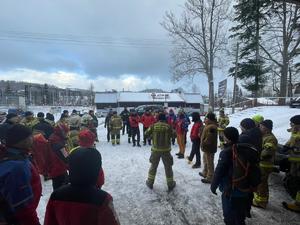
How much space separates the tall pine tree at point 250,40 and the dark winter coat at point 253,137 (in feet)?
91.9

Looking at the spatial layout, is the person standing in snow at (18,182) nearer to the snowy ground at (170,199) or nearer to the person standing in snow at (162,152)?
the snowy ground at (170,199)

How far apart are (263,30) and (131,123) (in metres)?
24.3

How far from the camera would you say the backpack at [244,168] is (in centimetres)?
469

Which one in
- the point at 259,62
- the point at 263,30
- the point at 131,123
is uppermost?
the point at 263,30

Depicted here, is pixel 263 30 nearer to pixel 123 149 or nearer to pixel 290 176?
pixel 123 149

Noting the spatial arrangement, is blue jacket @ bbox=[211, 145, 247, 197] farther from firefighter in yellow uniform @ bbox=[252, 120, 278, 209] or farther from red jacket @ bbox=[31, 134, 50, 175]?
red jacket @ bbox=[31, 134, 50, 175]

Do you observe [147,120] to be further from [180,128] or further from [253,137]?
[253,137]

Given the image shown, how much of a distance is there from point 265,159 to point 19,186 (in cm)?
488

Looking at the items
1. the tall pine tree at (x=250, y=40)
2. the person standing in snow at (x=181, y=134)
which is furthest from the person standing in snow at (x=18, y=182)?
the tall pine tree at (x=250, y=40)

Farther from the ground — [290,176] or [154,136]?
[154,136]

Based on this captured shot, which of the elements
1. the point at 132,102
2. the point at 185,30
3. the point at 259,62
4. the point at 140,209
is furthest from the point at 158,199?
the point at 132,102

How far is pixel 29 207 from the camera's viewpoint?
3088 mm

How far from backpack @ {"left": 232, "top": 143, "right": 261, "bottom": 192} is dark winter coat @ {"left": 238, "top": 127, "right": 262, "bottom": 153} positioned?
840 mm

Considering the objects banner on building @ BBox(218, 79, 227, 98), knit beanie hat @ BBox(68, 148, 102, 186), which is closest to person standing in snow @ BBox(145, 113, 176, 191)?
knit beanie hat @ BBox(68, 148, 102, 186)
